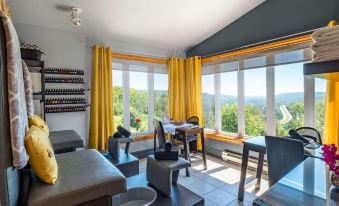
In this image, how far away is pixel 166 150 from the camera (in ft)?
6.40

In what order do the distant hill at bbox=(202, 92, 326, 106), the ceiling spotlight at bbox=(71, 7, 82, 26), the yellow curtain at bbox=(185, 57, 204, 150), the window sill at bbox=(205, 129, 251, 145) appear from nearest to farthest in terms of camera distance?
1. the ceiling spotlight at bbox=(71, 7, 82, 26)
2. the distant hill at bbox=(202, 92, 326, 106)
3. the window sill at bbox=(205, 129, 251, 145)
4. the yellow curtain at bbox=(185, 57, 204, 150)

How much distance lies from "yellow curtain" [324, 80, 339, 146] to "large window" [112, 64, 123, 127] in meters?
3.26

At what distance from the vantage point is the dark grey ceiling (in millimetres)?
2520

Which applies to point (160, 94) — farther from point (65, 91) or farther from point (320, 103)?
point (320, 103)

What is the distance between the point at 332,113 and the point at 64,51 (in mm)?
3935

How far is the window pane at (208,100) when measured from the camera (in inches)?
165

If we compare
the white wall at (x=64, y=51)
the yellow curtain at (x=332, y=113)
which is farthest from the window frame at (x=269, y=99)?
the white wall at (x=64, y=51)

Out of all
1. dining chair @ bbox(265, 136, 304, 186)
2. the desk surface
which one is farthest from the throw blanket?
dining chair @ bbox(265, 136, 304, 186)

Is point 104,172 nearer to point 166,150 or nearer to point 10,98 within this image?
point 166,150

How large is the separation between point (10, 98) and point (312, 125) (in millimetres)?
3364

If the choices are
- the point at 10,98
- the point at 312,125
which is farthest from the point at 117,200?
the point at 312,125

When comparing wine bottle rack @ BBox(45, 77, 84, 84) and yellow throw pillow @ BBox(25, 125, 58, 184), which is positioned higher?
wine bottle rack @ BBox(45, 77, 84, 84)

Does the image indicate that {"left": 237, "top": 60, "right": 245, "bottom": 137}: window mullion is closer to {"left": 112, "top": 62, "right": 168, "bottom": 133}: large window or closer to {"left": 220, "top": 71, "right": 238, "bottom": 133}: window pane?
{"left": 220, "top": 71, "right": 238, "bottom": 133}: window pane

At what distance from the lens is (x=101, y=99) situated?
332 cm
